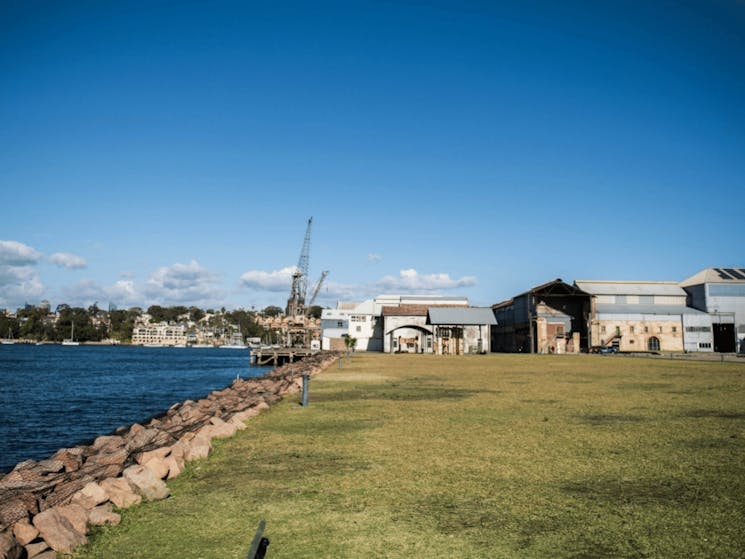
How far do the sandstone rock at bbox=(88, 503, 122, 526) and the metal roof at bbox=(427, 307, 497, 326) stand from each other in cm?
7465

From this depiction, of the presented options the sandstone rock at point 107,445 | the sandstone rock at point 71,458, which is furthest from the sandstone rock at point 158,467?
the sandstone rock at point 107,445

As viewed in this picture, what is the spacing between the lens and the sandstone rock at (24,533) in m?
6.16

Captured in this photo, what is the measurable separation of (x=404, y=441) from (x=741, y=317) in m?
92.7

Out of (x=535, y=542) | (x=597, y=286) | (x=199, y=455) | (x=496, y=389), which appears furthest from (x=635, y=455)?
(x=597, y=286)

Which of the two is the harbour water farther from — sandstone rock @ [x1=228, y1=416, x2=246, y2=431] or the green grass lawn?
the green grass lawn

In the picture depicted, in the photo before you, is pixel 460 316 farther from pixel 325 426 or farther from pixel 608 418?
pixel 325 426

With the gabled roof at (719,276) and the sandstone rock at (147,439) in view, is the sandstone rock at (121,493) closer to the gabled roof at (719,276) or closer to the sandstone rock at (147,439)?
the sandstone rock at (147,439)

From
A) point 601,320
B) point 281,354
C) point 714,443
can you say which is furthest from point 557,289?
point 714,443

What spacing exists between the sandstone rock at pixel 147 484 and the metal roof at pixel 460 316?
73.5 m

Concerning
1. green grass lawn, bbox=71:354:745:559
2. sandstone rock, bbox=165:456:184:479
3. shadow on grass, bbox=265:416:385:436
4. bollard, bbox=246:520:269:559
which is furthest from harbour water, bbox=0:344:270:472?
bollard, bbox=246:520:269:559

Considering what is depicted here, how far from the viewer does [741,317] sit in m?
86.1

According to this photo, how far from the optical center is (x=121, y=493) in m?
7.71

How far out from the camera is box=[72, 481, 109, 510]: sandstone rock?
7262mm

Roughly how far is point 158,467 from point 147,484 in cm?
97
